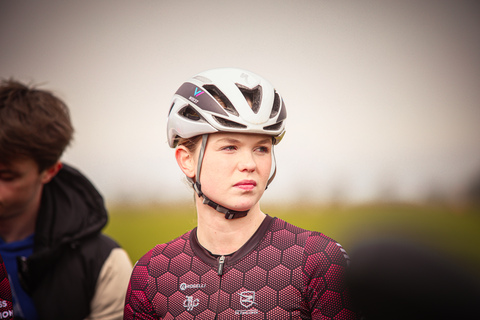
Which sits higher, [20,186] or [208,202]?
[208,202]

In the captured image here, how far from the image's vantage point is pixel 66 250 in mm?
3301

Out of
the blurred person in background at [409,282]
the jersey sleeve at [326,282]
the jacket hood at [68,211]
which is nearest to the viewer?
the blurred person in background at [409,282]

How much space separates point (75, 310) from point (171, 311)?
1.31m

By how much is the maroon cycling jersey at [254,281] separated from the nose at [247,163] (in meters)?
0.34

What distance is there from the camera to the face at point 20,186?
3143 mm

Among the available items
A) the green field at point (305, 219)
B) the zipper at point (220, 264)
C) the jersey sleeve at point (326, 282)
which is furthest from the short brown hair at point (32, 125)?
the jersey sleeve at point (326, 282)

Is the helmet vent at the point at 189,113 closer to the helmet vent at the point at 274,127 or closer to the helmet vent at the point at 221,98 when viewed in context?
the helmet vent at the point at 221,98

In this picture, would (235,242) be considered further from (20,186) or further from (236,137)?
(20,186)

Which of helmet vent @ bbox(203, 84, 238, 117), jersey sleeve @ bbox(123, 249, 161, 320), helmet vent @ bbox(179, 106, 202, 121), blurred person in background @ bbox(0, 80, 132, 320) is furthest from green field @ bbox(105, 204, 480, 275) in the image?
helmet vent @ bbox(203, 84, 238, 117)

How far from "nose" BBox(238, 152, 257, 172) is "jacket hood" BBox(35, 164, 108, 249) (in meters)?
1.65

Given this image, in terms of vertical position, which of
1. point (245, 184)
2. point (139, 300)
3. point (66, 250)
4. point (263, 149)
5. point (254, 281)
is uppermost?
point (263, 149)

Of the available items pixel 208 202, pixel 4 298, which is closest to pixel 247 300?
pixel 208 202

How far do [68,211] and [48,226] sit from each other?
0.17 m

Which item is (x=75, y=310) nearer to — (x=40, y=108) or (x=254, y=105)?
(x=40, y=108)
